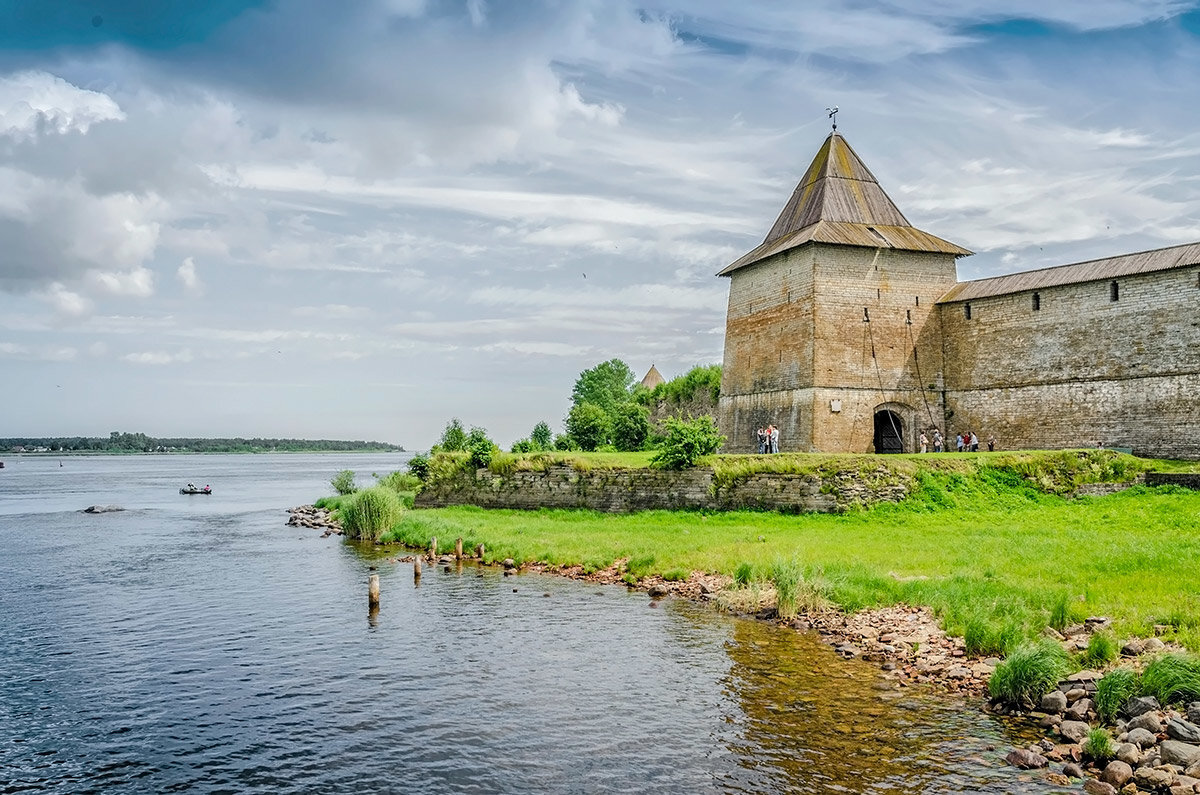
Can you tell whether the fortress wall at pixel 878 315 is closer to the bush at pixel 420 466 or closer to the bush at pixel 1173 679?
the bush at pixel 420 466

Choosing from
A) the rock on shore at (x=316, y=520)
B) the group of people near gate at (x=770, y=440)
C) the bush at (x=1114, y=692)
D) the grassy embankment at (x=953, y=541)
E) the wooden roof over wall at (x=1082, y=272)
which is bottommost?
the rock on shore at (x=316, y=520)

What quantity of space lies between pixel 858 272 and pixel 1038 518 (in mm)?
12262

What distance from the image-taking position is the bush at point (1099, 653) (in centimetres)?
984

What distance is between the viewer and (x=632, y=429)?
41.7 m

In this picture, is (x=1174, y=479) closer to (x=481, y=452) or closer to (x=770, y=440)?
(x=770, y=440)

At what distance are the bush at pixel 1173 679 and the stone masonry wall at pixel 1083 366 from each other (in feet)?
62.0

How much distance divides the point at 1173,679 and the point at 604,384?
56.1 meters

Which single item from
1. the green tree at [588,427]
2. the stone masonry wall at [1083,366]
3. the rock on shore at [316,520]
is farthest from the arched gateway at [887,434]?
the rock on shore at [316,520]

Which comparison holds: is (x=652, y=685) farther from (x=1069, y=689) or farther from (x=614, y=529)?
(x=614, y=529)

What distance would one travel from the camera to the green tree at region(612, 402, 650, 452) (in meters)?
41.7

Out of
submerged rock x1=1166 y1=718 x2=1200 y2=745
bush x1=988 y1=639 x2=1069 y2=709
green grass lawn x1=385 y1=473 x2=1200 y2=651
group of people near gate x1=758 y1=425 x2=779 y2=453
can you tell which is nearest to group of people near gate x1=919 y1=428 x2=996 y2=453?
group of people near gate x1=758 y1=425 x2=779 y2=453

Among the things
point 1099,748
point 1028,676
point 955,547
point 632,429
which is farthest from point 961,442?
point 1099,748

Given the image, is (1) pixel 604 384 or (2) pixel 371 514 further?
(1) pixel 604 384

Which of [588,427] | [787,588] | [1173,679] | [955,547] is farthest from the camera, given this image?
[588,427]
